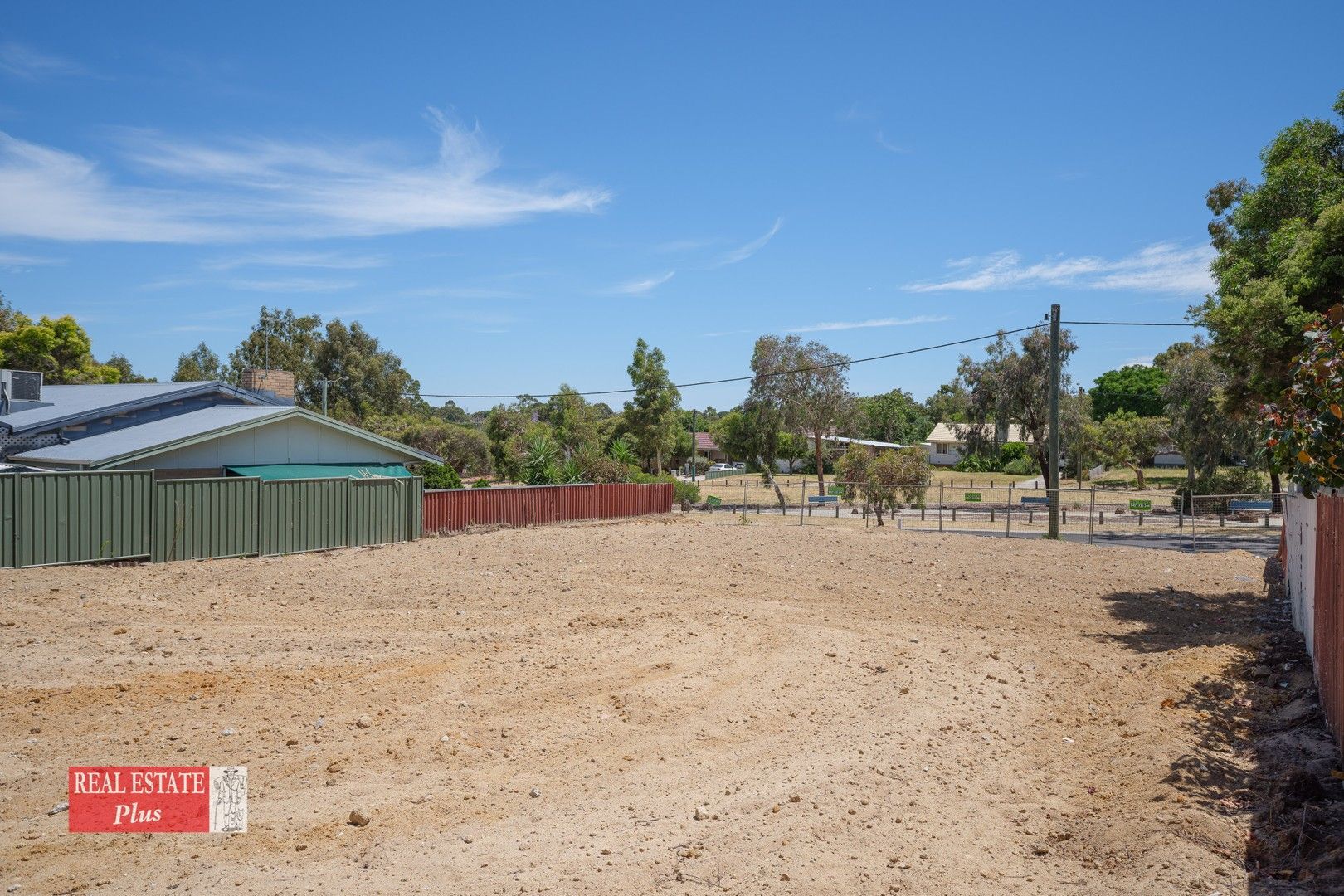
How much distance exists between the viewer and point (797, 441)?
82.9 m

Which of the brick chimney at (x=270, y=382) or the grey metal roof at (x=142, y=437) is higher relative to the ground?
the brick chimney at (x=270, y=382)

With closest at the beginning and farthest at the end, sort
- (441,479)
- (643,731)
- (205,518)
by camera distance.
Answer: (643,731), (205,518), (441,479)

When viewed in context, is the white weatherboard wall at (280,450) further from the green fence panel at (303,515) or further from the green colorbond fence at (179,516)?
the green fence panel at (303,515)

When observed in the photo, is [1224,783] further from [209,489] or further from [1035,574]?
Answer: [209,489]

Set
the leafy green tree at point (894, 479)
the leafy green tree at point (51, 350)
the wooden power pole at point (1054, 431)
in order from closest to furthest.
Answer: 1. the wooden power pole at point (1054, 431)
2. the leafy green tree at point (894, 479)
3. the leafy green tree at point (51, 350)

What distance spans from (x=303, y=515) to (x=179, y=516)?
9.92 ft

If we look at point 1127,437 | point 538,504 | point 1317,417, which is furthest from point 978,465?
point 1317,417

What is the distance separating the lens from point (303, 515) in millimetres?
21203

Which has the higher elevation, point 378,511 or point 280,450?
point 280,450

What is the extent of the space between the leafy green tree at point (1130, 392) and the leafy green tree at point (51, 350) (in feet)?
322

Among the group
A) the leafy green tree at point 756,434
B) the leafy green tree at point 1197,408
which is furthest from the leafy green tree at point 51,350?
the leafy green tree at point 1197,408

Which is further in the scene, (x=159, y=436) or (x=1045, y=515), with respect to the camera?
(x=1045, y=515)

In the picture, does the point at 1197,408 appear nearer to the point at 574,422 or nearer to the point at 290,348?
the point at 574,422

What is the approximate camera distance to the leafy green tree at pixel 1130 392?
101375 mm
